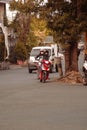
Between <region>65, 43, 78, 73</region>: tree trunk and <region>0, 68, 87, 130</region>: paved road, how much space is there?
6402mm

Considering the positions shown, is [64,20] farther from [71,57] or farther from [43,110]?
[43,110]

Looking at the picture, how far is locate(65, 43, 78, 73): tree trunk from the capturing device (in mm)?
29542

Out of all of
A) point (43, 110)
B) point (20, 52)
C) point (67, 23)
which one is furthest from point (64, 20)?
point (20, 52)

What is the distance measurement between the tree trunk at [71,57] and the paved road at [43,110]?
21.0ft

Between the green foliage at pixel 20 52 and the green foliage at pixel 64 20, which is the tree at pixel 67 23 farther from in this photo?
the green foliage at pixel 20 52

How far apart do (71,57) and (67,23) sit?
222 centimetres

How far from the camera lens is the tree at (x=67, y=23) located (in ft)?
93.2

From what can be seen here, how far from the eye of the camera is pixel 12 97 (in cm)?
2036

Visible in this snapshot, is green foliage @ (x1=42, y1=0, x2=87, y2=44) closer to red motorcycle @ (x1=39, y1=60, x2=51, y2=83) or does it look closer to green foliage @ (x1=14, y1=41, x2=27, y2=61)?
red motorcycle @ (x1=39, y1=60, x2=51, y2=83)

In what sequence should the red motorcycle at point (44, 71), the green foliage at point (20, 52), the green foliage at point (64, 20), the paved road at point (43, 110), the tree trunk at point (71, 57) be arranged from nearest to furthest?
the paved road at point (43, 110) → the green foliage at point (64, 20) → the tree trunk at point (71, 57) → the red motorcycle at point (44, 71) → the green foliage at point (20, 52)

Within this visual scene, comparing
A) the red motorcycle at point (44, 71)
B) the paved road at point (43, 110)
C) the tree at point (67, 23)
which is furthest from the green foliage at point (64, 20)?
the paved road at point (43, 110)

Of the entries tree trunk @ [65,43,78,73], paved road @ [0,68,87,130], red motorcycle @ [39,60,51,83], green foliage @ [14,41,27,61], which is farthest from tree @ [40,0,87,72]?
green foliage @ [14,41,27,61]

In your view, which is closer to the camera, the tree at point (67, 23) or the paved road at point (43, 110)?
the paved road at point (43, 110)

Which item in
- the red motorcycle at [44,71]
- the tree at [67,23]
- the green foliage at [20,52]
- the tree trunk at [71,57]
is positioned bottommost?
the green foliage at [20,52]
